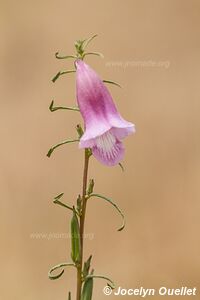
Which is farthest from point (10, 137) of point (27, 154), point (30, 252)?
point (30, 252)

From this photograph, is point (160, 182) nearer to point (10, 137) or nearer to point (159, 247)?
point (159, 247)
